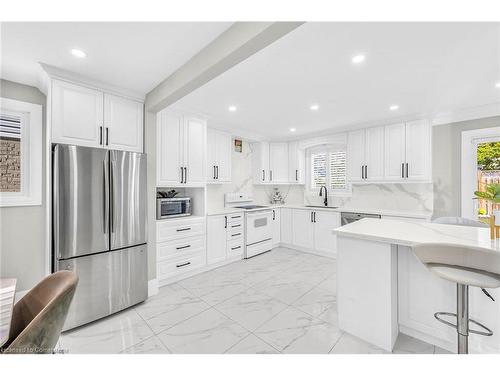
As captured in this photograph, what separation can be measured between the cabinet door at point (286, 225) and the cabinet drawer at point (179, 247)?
210 cm

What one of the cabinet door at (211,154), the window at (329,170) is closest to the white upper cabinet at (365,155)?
the window at (329,170)

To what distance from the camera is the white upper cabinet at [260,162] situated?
5066 millimetres

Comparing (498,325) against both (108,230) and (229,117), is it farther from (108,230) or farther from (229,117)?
(229,117)

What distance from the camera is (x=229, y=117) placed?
3.79m

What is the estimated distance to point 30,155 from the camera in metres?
2.55

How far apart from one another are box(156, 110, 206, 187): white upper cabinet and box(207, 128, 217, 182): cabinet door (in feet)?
1.57

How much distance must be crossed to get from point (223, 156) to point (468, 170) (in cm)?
392

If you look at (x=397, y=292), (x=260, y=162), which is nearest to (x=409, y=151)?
(x=397, y=292)

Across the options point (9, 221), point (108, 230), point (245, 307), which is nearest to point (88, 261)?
point (108, 230)

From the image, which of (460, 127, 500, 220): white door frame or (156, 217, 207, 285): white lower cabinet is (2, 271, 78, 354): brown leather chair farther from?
(460, 127, 500, 220): white door frame

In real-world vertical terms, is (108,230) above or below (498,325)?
above

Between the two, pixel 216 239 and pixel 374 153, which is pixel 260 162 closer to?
pixel 216 239
